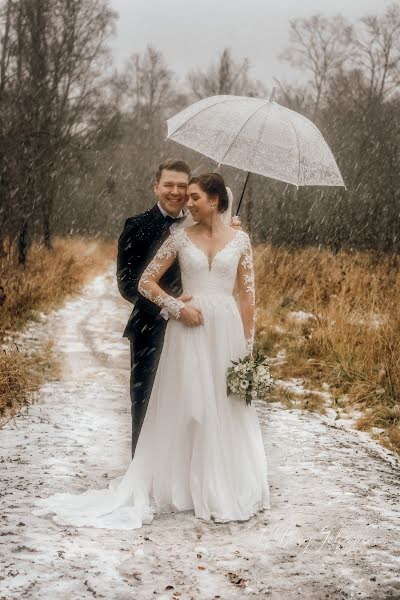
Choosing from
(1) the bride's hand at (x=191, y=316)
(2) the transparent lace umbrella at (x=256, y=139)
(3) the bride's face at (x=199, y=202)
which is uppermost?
(2) the transparent lace umbrella at (x=256, y=139)

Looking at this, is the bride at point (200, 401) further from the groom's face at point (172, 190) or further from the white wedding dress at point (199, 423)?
the groom's face at point (172, 190)

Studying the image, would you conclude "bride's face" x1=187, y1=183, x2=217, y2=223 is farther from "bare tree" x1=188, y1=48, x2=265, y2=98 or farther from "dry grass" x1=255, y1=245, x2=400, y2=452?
"bare tree" x1=188, y1=48, x2=265, y2=98

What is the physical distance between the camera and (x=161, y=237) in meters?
4.36

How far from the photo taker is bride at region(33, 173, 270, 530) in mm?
4137

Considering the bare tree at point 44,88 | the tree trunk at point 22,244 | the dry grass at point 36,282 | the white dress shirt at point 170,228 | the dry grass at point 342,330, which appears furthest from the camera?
the tree trunk at point 22,244

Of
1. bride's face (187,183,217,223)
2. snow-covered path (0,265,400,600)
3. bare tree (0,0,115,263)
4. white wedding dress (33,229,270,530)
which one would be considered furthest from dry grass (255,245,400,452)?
bare tree (0,0,115,263)

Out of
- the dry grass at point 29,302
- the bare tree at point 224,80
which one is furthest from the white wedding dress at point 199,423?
the bare tree at point 224,80

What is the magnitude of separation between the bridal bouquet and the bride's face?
94cm

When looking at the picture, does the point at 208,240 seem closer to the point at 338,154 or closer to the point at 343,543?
the point at 343,543

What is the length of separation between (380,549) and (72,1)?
60.8 ft

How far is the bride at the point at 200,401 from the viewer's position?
163 inches

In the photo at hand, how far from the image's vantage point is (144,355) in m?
4.46

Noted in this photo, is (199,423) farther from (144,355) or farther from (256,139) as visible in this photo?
(256,139)

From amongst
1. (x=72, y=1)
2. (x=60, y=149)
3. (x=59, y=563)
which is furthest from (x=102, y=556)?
(x=72, y=1)
